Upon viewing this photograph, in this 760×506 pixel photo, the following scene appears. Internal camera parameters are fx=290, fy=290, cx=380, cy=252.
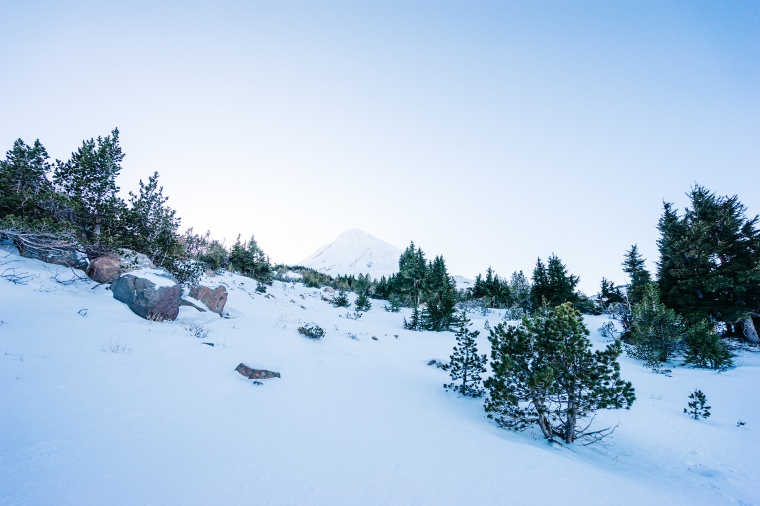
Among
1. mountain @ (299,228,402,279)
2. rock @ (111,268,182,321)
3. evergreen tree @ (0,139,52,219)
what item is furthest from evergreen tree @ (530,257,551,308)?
mountain @ (299,228,402,279)

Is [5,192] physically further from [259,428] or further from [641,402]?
[641,402]

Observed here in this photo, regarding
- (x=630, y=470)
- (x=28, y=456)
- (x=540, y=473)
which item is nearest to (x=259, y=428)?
Result: (x=28, y=456)

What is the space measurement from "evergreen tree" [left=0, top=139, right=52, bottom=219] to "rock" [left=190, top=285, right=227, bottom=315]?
612 centimetres

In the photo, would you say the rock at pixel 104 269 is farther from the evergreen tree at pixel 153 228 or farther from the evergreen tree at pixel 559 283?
the evergreen tree at pixel 559 283

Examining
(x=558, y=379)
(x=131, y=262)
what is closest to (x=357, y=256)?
(x=131, y=262)

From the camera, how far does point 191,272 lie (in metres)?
13.6

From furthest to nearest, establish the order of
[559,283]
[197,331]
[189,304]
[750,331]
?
[559,283] → [750,331] → [189,304] → [197,331]

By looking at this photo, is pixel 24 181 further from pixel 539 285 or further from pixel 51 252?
pixel 539 285

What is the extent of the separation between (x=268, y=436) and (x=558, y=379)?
16.8 ft

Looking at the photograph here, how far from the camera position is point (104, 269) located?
10.8m

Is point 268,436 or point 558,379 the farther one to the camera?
point 558,379

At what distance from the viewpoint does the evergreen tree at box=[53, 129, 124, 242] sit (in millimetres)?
12578

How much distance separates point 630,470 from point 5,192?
20688mm

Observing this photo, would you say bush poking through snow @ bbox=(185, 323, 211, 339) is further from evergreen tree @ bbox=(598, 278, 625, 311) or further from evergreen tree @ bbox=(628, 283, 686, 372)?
evergreen tree @ bbox=(598, 278, 625, 311)
